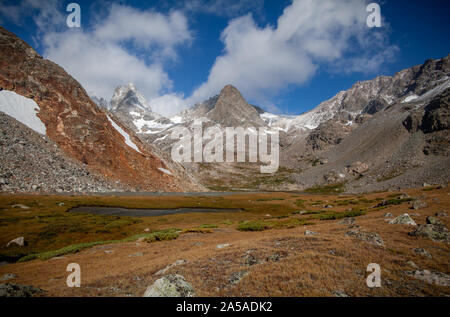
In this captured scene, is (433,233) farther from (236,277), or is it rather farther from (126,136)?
(126,136)

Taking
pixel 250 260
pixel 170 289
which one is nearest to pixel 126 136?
pixel 250 260

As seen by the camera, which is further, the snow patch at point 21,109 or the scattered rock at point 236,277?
the snow patch at point 21,109

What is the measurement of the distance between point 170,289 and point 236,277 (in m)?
3.33

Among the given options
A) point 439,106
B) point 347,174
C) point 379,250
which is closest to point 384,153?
point 347,174

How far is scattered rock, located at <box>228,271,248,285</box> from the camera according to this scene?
33.7ft

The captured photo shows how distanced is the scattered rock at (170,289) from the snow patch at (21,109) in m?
129

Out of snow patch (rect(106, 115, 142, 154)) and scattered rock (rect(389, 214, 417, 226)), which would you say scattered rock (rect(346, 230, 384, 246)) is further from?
snow patch (rect(106, 115, 142, 154))

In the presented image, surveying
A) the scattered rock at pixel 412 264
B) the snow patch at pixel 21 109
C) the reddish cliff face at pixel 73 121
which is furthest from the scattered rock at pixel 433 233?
the snow patch at pixel 21 109

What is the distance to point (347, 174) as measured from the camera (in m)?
198

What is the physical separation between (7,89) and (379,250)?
15799 centimetres

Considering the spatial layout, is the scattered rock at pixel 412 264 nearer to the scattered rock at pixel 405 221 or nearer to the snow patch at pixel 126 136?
the scattered rock at pixel 405 221

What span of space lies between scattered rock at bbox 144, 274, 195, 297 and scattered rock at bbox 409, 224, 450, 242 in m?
17.2

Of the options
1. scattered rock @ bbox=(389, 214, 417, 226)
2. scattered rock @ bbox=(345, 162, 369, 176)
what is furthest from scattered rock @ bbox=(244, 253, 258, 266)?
scattered rock @ bbox=(345, 162, 369, 176)

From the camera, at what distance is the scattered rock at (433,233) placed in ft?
49.5
